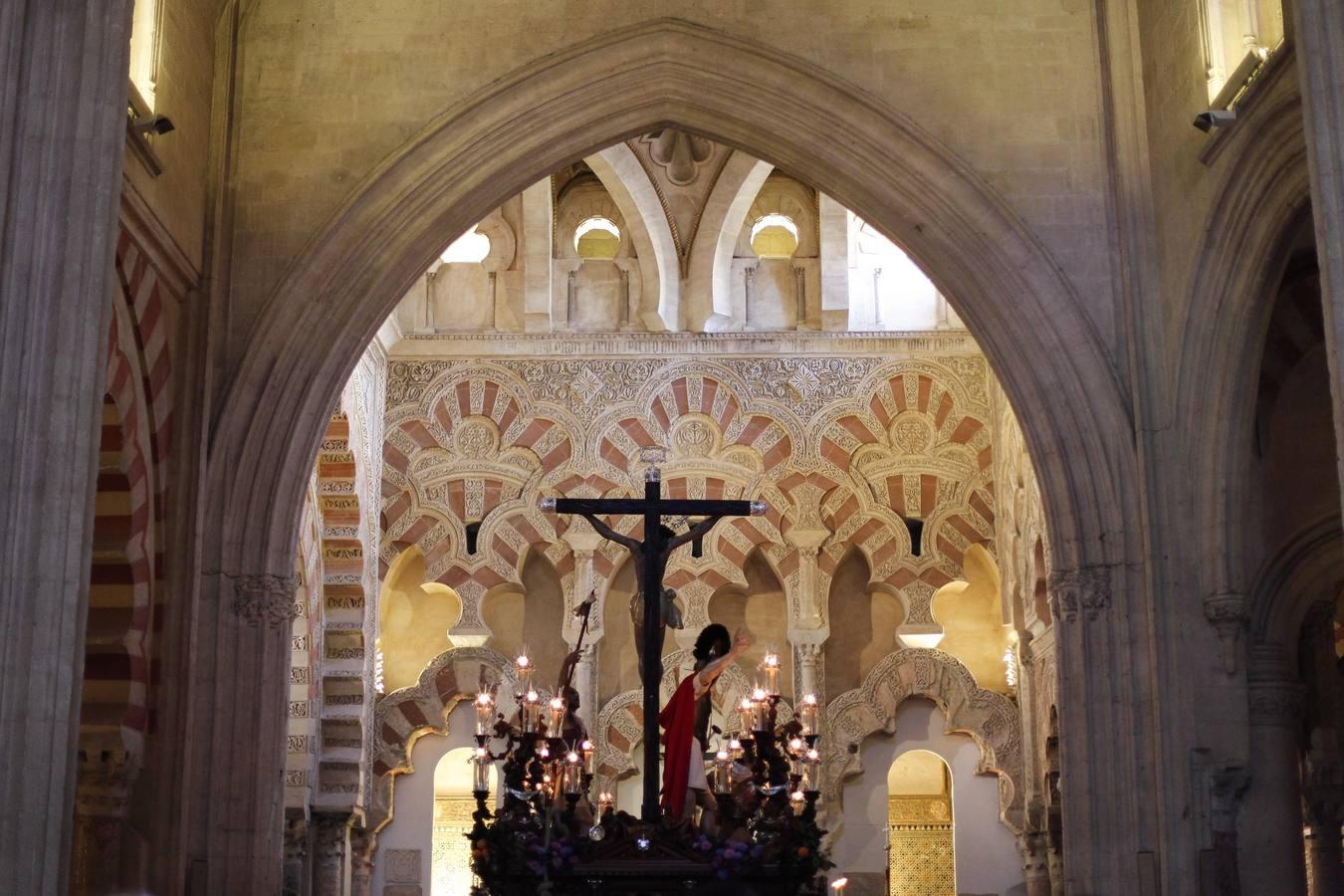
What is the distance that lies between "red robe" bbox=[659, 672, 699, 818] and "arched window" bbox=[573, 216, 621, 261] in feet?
26.4

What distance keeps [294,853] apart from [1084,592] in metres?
6.69

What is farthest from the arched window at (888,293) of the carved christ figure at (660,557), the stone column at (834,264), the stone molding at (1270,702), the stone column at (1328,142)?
the stone column at (1328,142)

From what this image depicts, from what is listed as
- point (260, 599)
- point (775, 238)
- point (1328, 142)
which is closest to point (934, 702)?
point (775, 238)

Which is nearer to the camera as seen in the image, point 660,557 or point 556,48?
point 660,557

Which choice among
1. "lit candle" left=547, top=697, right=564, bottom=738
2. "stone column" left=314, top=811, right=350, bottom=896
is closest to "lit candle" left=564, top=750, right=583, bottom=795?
"lit candle" left=547, top=697, right=564, bottom=738

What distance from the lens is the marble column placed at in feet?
25.9

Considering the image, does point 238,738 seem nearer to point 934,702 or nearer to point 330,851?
point 330,851

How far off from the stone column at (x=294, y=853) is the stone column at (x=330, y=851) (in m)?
0.36

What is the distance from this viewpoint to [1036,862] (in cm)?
1580

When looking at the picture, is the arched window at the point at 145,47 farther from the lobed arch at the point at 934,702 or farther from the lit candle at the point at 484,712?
the lobed arch at the point at 934,702

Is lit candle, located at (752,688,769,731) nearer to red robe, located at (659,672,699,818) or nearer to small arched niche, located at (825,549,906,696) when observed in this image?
red robe, located at (659,672,699,818)

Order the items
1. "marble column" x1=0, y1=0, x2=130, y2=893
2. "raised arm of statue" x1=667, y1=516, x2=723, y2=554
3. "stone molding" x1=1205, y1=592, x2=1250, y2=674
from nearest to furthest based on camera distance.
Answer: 1. "marble column" x1=0, y1=0, x2=130, y2=893
2. "raised arm of statue" x1=667, y1=516, x2=723, y2=554
3. "stone molding" x1=1205, y1=592, x2=1250, y2=674

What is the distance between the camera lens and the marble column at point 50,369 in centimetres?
788

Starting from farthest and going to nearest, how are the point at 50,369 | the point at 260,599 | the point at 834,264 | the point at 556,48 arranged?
the point at 834,264, the point at 556,48, the point at 260,599, the point at 50,369
